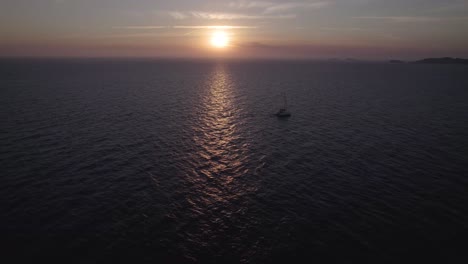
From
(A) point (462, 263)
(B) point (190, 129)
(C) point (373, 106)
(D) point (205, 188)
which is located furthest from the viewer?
(C) point (373, 106)

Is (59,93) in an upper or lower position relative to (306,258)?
upper

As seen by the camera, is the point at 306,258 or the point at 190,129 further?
the point at 190,129

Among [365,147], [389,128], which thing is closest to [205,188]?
[365,147]

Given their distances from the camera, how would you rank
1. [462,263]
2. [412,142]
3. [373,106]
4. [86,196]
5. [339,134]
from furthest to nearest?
[373,106]
[339,134]
[412,142]
[86,196]
[462,263]

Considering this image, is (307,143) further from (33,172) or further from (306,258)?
(33,172)

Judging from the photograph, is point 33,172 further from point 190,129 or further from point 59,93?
point 59,93

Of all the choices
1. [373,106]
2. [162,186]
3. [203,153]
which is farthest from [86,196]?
[373,106]

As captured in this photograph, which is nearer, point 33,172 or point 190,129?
point 33,172
